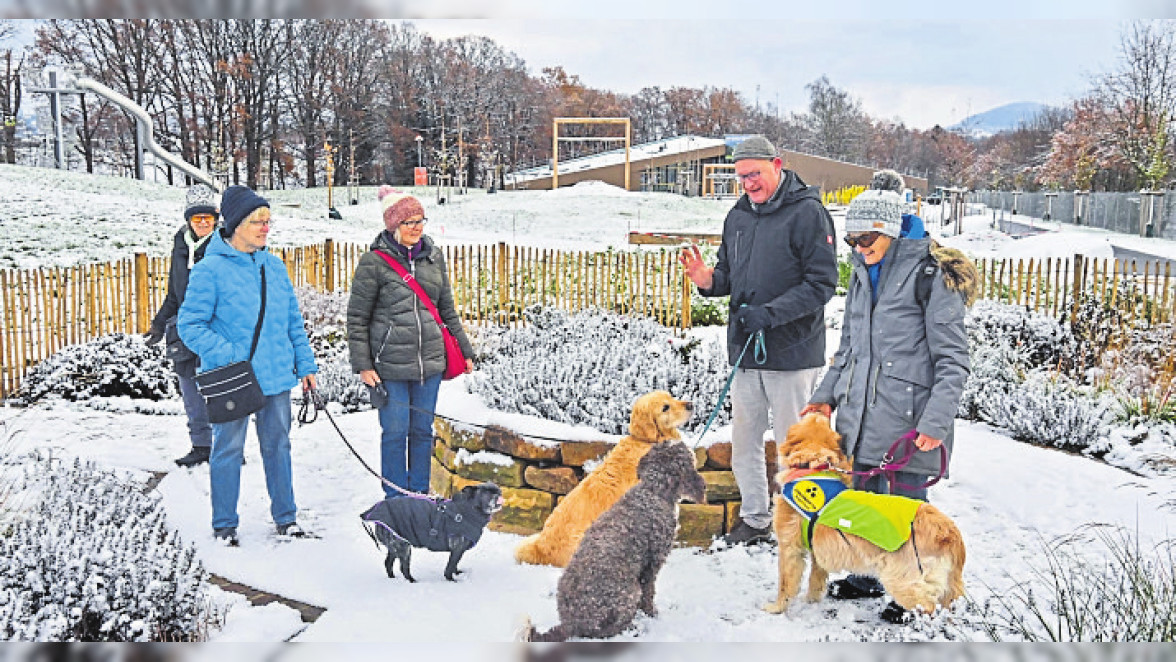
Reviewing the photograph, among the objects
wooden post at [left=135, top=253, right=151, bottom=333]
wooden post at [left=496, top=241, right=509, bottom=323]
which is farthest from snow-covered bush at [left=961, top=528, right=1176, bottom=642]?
wooden post at [left=135, top=253, right=151, bottom=333]

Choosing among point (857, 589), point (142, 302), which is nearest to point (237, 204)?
point (857, 589)

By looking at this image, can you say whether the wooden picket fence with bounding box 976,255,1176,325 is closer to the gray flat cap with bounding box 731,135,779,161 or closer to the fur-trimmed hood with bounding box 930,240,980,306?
the gray flat cap with bounding box 731,135,779,161

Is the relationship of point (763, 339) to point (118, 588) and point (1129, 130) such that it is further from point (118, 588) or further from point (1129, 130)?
point (1129, 130)

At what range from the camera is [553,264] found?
7.84 m

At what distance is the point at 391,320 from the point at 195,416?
1767 millimetres

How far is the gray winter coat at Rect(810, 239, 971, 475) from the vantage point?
8.09 feet

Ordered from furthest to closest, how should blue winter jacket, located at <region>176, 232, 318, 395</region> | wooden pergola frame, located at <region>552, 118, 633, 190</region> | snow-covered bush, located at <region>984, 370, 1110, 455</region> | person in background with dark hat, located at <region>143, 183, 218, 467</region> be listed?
wooden pergola frame, located at <region>552, 118, 633, 190</region>
snow-covered bush, located at <region>984, 370, 1110, 455</region>
person in background with dark hat, located at <region>143, 183, 218, 467</region>
blue winter jacket, located at <region>176, 232, 318, 395</region>

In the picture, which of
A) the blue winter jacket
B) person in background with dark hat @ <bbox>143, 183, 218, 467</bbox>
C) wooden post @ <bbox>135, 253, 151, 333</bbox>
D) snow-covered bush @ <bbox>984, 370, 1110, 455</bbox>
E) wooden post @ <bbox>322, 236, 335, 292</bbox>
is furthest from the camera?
wooden post @ <bbox>322, 236, 335, 292</bbox>

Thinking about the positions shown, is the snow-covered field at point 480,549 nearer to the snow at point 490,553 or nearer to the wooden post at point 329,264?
the snow at point 490,553

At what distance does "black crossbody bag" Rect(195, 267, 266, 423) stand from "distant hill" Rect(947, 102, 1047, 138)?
3.61m

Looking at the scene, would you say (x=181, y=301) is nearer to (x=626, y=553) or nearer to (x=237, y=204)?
(x=237, y=204)

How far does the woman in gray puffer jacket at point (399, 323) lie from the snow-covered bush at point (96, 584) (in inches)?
36.7

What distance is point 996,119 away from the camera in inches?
167

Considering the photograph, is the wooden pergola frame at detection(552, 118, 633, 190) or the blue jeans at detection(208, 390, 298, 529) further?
the wooden pergola frame at detection(552, 118, 633, 190)
